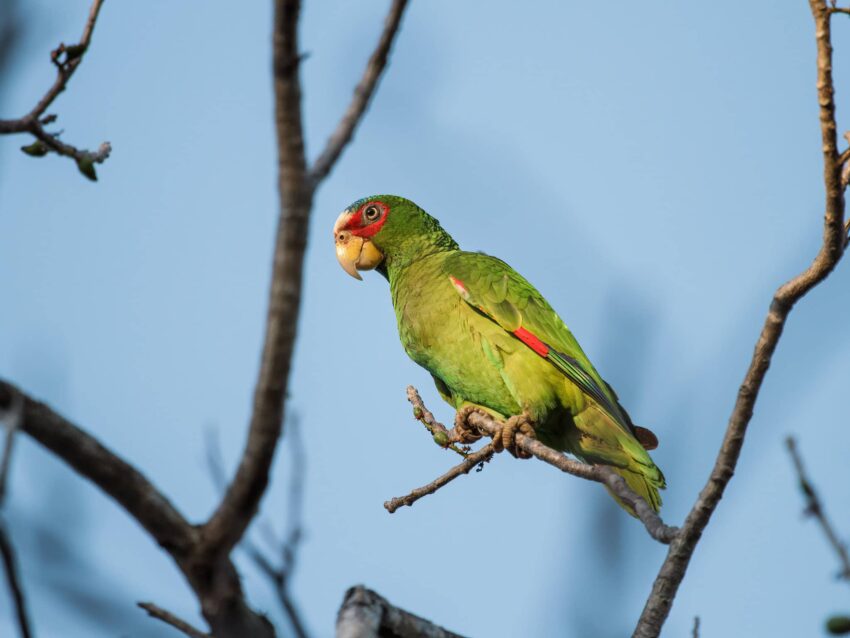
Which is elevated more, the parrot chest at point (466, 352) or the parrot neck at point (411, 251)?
the parrot neck at point (411, 251)

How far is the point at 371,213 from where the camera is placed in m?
6.62

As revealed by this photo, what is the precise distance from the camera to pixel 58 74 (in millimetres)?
2947

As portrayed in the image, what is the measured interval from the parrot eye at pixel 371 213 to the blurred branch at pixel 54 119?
11.4 feet

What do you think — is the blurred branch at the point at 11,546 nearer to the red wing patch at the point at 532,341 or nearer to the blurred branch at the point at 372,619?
the blurred branch at the point at 372,619

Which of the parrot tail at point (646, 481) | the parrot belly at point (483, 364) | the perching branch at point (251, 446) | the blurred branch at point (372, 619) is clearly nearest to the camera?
the perching branch at point (251, 446)

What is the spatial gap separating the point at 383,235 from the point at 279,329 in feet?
15.2

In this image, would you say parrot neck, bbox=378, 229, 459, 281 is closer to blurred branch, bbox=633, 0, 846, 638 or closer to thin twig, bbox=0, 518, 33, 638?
blurred branch, bbox=633, 0, 846, 638

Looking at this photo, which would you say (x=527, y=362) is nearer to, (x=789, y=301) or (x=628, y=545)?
(x=789, y=301)

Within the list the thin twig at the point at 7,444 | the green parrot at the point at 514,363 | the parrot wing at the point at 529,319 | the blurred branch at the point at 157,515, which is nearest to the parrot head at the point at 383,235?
the green parrot at the point at 514,363

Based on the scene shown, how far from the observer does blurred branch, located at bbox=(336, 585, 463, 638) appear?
7.68 feet

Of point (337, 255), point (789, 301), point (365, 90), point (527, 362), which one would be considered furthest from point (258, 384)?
point (337, 255)

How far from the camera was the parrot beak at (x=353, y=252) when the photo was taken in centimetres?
655

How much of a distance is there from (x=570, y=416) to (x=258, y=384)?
3.74 m

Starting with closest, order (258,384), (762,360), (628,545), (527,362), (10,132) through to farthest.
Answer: (258,384), (628,545), (10,132), (762,360), (527,362)
